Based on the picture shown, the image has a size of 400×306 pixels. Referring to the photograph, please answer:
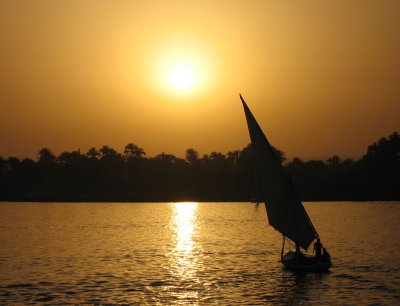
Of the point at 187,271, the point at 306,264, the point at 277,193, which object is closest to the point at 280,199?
the point at 277,193

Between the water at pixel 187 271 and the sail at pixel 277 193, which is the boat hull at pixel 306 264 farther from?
the sail at pixel 277 193

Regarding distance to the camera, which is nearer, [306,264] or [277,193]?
[277,193]

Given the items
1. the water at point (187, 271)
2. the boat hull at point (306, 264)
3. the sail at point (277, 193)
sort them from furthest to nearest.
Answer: the boat hull at point (306, 264), the sail at point (277, 193), the water at point (187, 271)

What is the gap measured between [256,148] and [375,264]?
19072 mm

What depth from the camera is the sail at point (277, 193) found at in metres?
47.9

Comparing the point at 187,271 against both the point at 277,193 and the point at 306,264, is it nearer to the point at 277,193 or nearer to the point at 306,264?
the point at 306,264

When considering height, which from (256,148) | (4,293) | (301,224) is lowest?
(4,293)

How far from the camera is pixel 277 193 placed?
48.8 meters

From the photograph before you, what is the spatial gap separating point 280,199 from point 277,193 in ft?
1.78

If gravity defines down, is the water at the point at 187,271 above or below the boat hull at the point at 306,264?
below

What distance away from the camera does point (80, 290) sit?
146ft

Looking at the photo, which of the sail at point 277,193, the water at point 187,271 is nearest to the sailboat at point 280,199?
the sail at point 277,193

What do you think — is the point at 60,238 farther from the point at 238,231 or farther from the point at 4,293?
the point at 4,293

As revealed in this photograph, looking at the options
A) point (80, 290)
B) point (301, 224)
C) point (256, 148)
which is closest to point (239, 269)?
point (301, 224)
